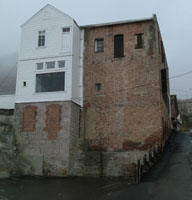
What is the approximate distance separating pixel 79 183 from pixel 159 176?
180 inches

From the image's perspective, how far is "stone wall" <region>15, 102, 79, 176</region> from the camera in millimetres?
17578

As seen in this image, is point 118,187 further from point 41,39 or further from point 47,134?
point 41,39

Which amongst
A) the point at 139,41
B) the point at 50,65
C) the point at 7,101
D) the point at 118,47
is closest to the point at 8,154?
the point at 7,101

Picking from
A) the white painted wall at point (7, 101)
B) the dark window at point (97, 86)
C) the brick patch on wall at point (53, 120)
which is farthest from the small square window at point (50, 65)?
the white painted wall at point (7, 101)

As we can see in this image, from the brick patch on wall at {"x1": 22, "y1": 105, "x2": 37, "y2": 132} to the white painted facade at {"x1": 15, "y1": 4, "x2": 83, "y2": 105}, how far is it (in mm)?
714

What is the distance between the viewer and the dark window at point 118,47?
2005cm

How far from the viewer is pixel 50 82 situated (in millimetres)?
19219

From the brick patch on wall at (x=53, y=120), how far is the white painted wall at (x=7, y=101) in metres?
5.03

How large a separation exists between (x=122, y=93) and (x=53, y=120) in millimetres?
5620

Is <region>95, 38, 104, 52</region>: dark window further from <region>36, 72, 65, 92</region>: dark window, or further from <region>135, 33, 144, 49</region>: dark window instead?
<region>36, 72, 65, 92</region>: dark window

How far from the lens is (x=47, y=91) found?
1914 cm

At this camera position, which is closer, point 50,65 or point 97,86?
point 50,65

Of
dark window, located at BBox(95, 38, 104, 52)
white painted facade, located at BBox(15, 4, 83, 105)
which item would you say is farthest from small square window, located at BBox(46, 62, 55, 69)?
dark window, located at BBox(95, 38, 104, 52)

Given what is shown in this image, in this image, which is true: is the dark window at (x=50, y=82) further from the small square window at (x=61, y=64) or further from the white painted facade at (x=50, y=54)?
the small square window at (x=61, y=64)
